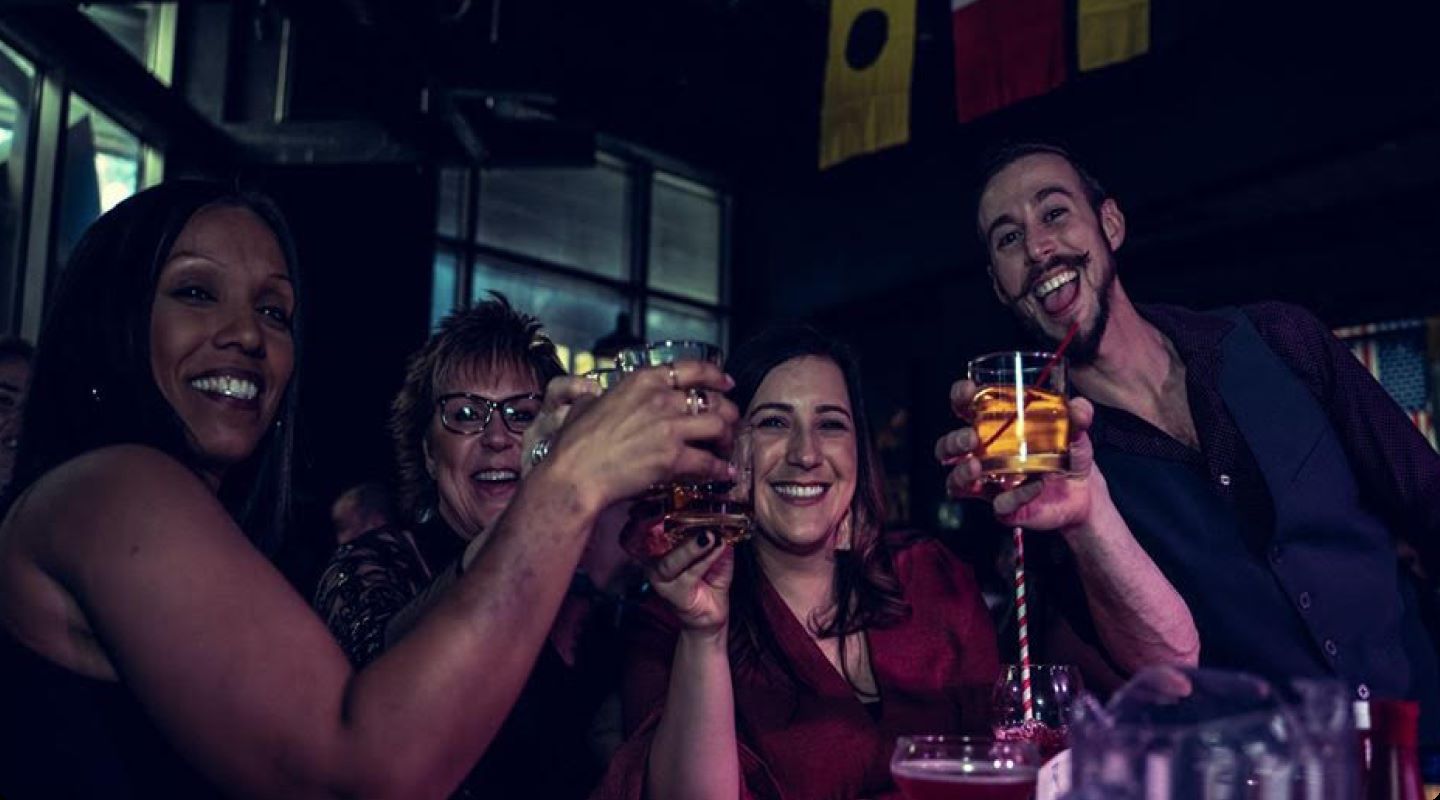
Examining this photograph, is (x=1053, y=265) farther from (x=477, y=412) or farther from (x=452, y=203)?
(x=452, y=203)

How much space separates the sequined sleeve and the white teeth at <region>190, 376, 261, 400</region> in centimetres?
62

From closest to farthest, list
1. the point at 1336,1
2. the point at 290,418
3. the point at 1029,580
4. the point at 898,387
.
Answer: the point at 290,418, the point at 1029,580, the point at 1336,1, the point at 898,387

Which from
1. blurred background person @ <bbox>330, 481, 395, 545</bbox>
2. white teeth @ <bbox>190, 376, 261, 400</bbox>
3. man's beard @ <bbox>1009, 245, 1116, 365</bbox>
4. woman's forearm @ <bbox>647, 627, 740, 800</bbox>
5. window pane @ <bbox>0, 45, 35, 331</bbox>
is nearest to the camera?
white teeth @ <bbox>190, 376, 261, 400</bbox>

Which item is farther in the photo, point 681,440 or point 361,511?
point 361,511

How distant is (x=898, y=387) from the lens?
904cm

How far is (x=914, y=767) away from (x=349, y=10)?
11.9 feet

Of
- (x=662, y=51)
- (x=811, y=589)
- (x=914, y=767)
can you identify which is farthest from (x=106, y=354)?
(x=662, y=51)

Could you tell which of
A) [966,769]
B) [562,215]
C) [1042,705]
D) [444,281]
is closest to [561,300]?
[562,215]

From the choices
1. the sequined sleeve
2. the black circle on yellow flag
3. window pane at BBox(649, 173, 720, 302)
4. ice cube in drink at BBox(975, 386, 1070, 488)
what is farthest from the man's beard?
window pane at BBox(649, 173, 720, 302)

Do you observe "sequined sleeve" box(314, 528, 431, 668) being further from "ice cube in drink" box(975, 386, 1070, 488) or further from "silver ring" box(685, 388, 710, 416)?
"ice cube in drink" box(975, 386, 1070, 488)

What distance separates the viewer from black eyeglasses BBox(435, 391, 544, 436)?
2506 mm

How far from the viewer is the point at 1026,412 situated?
1548mm

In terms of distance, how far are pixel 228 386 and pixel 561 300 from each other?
24.7 ft

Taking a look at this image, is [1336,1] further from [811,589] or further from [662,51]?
[811,589]
